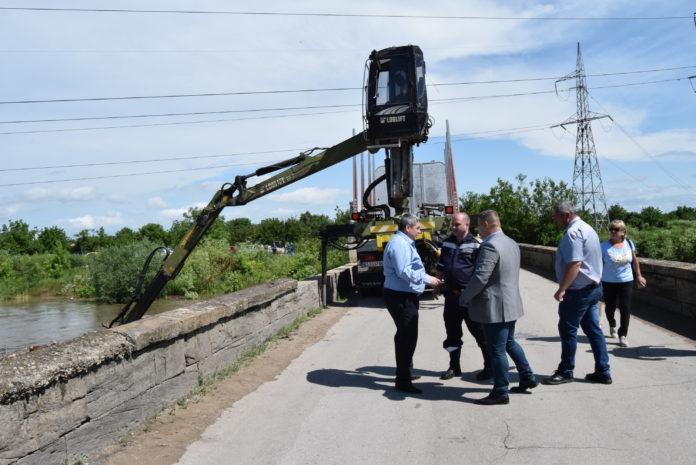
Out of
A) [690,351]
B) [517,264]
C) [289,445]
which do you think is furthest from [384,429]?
[690,351]

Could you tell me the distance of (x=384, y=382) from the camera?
645 centimetres

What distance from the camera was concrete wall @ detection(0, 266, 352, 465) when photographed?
3729mm

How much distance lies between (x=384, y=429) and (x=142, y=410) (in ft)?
6.51

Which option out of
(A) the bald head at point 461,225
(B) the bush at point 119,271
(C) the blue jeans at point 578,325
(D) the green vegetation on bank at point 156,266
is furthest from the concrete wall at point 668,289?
(B) the bush at point 119,271

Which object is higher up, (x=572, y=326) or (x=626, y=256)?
(x=626, y=256)

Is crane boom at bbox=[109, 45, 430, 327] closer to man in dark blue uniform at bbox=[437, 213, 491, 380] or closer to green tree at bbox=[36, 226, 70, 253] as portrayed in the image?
man in dark blue uniform at bbox=[437, 213, 491, 380]

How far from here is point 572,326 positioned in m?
5.97

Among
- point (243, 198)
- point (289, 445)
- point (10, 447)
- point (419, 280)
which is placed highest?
point (243, 198)

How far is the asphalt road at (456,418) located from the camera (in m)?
4.37

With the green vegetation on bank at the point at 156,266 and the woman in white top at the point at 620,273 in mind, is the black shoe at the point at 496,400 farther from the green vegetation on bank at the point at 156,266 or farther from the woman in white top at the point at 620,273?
the green vegetation on bank at the point at 156,266

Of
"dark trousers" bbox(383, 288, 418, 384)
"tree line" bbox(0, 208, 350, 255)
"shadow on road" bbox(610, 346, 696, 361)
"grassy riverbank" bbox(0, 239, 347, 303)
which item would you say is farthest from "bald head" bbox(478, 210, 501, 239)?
"tree line" bbox(0, 208, 350, 255)

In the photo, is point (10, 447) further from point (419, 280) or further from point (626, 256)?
Result: point (626, 256)

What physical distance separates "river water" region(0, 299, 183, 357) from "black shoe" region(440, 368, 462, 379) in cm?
1119

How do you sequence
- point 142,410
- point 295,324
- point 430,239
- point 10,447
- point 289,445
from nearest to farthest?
point 10,447 < point 289,445 < point 142,410 < point 295,324 < point 430,239
